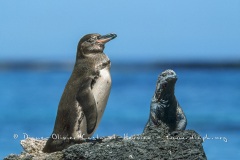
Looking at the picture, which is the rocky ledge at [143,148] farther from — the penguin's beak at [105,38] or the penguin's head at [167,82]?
the penguin's beak at [105,38]

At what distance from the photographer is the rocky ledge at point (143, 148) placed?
720cm

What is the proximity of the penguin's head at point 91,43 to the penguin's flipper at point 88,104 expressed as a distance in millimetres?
293

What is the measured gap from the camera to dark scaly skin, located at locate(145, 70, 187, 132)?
7.49 meters

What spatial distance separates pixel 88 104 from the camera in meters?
7.52

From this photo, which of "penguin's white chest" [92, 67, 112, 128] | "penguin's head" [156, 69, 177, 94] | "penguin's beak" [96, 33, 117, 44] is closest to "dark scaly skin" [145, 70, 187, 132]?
"penguin's head" [156, 69, 177, 94]

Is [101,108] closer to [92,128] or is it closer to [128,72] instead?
[92,128]

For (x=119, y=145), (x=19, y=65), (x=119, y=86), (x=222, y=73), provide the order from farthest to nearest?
1. (x=19, y=65)
2. (x=222, y=73)
3. (x=119, y=86)
4. (x=119, y=145)

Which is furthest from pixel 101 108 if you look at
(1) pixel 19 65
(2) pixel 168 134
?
(1) pixel 19 65

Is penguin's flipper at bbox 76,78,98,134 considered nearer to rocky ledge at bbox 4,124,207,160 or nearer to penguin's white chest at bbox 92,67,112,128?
penguin's white chest at bbox 92,67,112,128

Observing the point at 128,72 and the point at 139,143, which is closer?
the point at 139,143

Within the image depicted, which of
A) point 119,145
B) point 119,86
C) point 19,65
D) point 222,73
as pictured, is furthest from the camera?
point 19,65

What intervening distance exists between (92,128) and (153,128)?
18.4 inches

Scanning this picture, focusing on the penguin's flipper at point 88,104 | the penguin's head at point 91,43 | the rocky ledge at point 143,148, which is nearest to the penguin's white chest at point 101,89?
the penguin's flipper at point 88,104

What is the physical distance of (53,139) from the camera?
295 inches
